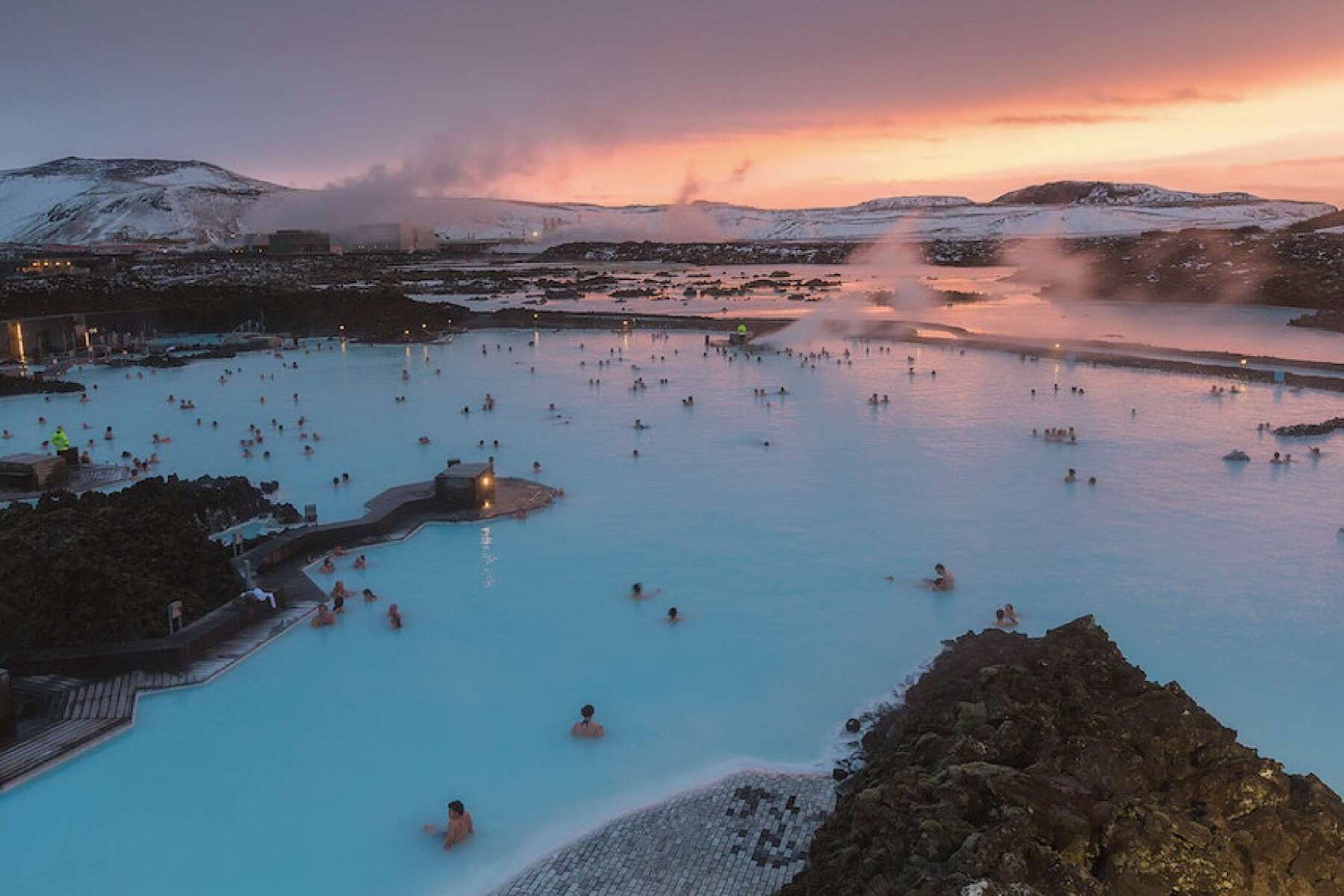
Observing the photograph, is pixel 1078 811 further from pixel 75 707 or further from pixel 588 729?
pixel 75 707

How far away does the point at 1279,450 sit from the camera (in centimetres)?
1641

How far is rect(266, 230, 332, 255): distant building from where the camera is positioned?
96.9 meters

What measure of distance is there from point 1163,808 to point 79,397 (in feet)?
83.7

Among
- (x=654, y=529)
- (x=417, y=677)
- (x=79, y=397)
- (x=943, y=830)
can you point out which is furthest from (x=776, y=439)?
(x=79, y=397)

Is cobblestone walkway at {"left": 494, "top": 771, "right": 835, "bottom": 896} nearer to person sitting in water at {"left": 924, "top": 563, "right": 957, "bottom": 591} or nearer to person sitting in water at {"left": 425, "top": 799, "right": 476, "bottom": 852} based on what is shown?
person sitting in water at {"left": 425, "top": 799, "right": 476, "bottom": 852}

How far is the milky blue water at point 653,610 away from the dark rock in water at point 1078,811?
207 cm

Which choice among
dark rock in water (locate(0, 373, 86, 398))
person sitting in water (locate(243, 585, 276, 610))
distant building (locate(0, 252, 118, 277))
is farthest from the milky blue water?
distant building (locate(0, 252, 118, 277))

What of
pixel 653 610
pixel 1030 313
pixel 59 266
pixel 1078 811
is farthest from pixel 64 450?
pixel 59 266

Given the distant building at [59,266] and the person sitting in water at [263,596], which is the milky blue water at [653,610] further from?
the distant building at [59,266]

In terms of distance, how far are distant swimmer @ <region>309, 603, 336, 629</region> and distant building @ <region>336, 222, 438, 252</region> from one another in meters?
104

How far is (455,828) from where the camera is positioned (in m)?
6.35

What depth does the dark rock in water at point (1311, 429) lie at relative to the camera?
57.0ft

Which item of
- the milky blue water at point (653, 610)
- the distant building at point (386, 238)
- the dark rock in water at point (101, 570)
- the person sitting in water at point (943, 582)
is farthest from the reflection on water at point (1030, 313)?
the distant building at point (386, 238)

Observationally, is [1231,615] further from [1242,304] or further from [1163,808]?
[1242,304]
